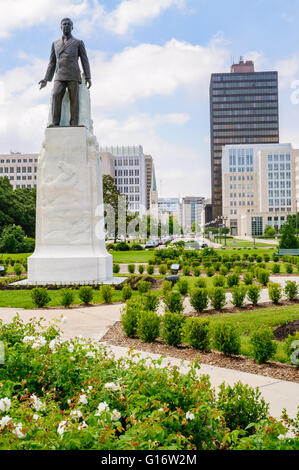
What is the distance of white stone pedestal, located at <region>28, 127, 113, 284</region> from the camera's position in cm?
1711

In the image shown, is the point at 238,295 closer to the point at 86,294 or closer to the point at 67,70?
the point at 86,294

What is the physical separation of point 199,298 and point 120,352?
16.1 ft

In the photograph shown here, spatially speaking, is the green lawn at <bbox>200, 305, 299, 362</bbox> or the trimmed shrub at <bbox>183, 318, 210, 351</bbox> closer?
the trimmed shrub at <bbox>183, 318, 210, 351</bbox>

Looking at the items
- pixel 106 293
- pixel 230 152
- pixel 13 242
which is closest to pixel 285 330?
pixel 106 293

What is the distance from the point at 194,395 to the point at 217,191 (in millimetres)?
162761

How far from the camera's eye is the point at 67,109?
59.9 feet

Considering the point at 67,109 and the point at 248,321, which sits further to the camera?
the point at 67,109

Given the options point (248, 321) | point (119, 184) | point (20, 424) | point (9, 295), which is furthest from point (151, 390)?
point (119, 184)

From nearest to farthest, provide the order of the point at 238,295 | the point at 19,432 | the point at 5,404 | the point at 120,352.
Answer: the point at 19,432
the point at 5,404
the point at 120,352
the point at 238,295

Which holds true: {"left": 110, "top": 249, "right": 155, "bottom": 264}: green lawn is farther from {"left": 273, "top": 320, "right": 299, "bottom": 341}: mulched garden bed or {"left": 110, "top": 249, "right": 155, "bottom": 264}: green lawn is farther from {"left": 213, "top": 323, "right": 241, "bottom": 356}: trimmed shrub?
{"left": 213, "top": 323, "right": 241, "bottom": 356}: trimmed shrub

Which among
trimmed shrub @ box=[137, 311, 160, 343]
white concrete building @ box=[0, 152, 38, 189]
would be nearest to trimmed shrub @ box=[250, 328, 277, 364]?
trimmed shrub @ box=[137, 311, 160, 343]

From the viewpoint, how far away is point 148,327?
820 centimetres

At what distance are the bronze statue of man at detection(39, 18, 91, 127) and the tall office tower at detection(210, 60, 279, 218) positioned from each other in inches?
5731
